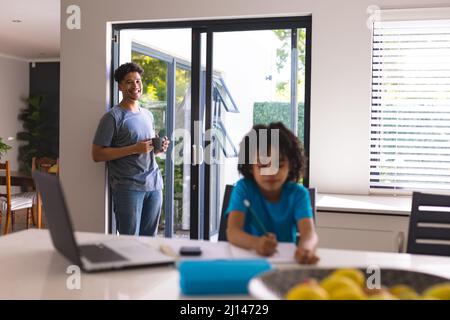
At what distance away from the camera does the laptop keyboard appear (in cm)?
143

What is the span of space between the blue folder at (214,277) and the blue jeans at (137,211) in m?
2.21

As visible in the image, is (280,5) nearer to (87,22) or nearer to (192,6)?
(192,6)

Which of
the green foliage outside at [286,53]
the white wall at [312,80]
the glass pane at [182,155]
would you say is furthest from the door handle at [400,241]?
the glass pane at [182,155]

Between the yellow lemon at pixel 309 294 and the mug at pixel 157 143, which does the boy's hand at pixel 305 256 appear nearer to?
the yellow lemon at pixel 309 294

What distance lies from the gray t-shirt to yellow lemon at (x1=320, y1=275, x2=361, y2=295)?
2.47 meters

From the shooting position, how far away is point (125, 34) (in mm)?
4070

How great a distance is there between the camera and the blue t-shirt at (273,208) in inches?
70.6

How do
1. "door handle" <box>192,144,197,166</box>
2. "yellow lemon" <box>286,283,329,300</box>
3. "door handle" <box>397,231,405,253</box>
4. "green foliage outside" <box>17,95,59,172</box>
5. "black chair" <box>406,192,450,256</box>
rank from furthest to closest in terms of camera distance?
"green foliage outside" <box>17,95,59,172</box> < "door handle" <box>192,144,197,166</box> < "door handle" <box>397,231,405,253</box> < "black chair" <box>406,192,450,256</box> < "yellow lemon" <box>286,283,329,300</box>

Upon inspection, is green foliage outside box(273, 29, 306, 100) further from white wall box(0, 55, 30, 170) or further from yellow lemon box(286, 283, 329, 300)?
white wall box(0, 55, 30, 170)

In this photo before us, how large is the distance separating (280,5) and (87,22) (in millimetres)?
1552

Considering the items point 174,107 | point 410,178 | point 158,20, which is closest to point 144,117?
point 174,107

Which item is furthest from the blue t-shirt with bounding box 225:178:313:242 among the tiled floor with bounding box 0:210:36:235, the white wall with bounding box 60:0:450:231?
the tiled floor with bounding box 0:210:36:235

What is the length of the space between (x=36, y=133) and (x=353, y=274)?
9.22 metres

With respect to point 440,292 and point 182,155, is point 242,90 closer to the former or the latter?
point 182,155
